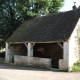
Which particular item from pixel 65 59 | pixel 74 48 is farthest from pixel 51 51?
pixel 65 59

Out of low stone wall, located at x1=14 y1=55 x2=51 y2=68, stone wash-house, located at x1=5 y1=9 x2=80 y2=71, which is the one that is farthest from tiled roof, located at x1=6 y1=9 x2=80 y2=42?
low stone wall, located at x1=14 y1=55 x2=51 y2=68

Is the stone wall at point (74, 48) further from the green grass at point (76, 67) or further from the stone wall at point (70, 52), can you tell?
the green grass at point (76, 67)

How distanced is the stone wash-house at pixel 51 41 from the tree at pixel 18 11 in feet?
10.5

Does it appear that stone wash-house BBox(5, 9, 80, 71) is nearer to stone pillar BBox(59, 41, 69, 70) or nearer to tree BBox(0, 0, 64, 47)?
stone pillar BBox(59, 41, 69, 70)

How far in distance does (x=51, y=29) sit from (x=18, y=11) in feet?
31.1

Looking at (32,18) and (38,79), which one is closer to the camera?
(38,79)

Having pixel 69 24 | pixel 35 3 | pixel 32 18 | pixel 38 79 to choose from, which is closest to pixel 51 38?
pixel 69 24

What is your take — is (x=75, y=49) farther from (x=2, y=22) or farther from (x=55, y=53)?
(x=2, y=22)

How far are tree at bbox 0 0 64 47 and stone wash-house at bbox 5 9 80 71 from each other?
3208 mm

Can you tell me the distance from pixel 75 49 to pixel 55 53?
4.24 metres

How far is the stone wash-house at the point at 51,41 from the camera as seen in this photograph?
15765 mm

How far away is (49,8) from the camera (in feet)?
90.9

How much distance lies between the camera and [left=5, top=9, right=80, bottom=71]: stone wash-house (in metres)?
15.8

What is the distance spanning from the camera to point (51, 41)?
16.6 meters
